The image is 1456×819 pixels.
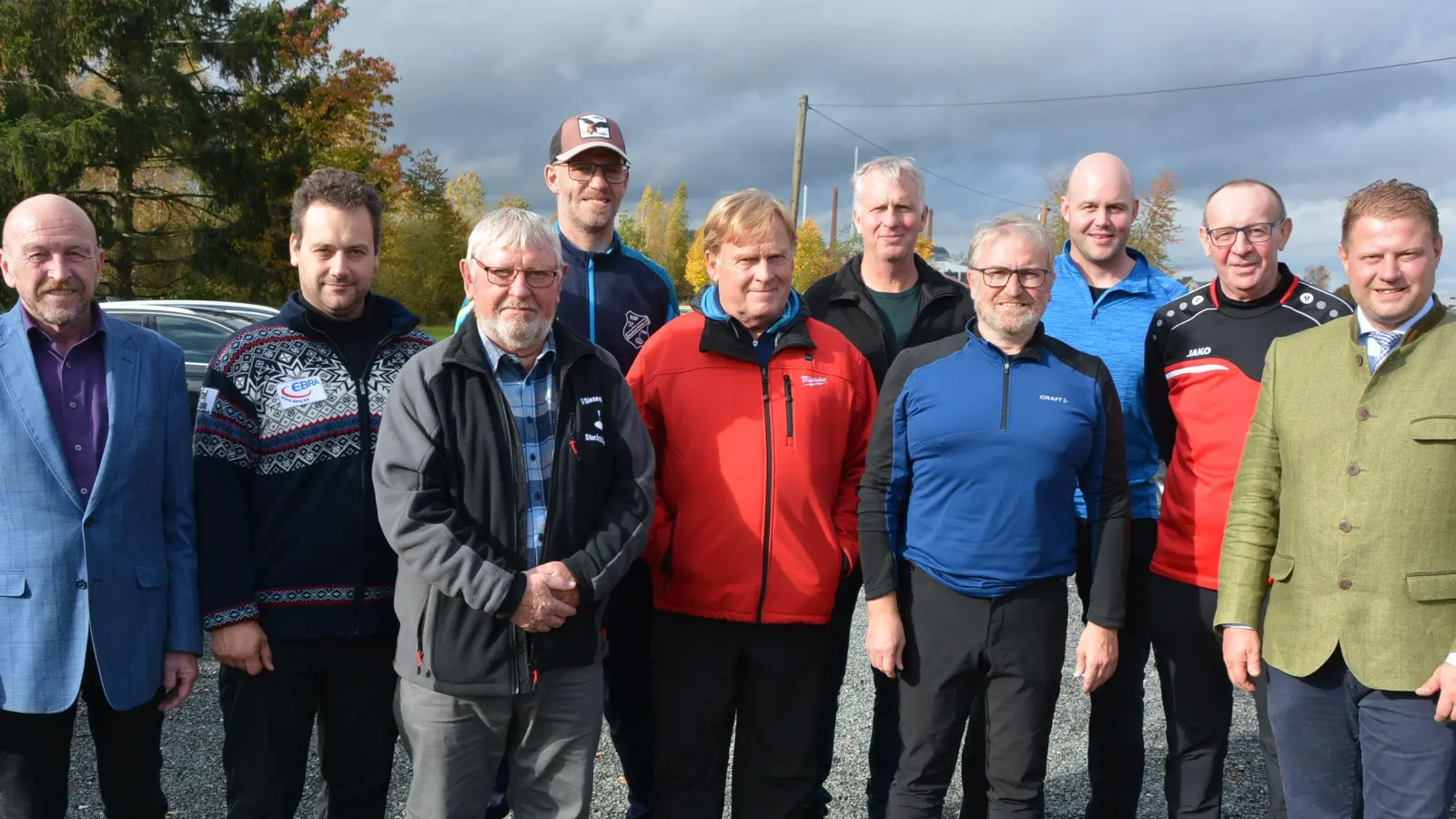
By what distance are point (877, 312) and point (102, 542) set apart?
2590 mm

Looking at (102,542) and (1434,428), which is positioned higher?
(1434,428)

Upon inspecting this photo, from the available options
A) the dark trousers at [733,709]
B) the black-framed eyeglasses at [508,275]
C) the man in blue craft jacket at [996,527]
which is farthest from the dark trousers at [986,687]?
the black-framed eyeglasses at [508,275]

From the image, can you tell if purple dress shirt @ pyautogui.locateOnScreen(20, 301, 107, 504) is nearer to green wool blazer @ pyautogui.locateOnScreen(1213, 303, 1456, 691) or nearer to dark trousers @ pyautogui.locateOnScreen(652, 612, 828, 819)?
dark trousers @ pyautogui.locateOnScreen(652, 612, 828, 819)

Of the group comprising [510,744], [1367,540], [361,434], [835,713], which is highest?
[361,434]

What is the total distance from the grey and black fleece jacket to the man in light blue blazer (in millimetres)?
692

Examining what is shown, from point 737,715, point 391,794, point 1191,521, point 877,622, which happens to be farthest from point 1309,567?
point 391,794

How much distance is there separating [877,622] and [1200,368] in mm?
1383

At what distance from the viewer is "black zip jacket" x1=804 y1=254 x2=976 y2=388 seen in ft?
11.9

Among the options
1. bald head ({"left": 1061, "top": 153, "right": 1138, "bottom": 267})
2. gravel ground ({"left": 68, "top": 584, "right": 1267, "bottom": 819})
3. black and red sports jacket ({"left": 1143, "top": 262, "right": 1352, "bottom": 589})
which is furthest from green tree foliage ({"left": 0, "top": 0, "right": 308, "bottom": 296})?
black and red sports jacket ({"left": 1143, "top": 262, "right": 1352, "bottom": 589})

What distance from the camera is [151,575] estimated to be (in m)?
2.73

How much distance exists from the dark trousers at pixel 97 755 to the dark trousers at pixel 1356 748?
317cm

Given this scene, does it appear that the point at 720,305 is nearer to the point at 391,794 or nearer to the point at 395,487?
the point at 395,487

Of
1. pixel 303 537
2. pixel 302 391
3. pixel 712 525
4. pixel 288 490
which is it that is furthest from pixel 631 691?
pixel 302 391

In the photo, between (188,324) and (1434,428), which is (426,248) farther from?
(1434,428)
